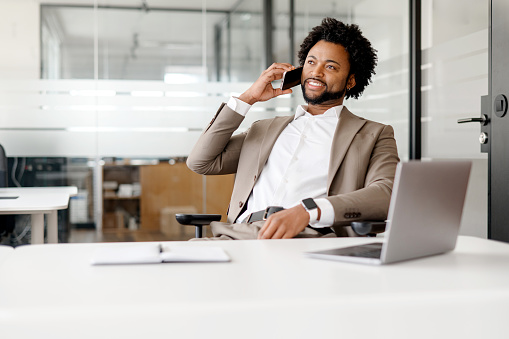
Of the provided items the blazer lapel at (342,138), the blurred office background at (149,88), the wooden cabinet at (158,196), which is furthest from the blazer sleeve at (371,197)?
the wooden cabinet at (158,196)

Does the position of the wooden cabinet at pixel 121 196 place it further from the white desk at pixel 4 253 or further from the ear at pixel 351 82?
the white desk at pixel 4 253

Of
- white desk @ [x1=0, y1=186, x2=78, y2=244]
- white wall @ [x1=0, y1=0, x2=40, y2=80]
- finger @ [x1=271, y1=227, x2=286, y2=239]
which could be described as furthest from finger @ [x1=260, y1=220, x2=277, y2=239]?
white wall @ [x1=0, y1=0, x2=40, y2=80]

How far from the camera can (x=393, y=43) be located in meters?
5.09

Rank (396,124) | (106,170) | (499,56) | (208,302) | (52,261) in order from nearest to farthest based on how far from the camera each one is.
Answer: (208,302)
(52,261)
(499,56)
(106,170)
(396,124)

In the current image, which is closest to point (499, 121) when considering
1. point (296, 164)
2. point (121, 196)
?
point (296, 164)

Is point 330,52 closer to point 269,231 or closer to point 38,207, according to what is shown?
point 269,231

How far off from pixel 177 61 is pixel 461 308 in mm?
4242

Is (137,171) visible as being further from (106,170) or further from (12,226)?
(12,226)

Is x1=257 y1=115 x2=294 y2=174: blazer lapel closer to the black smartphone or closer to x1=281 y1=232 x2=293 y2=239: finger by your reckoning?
the black smartphone

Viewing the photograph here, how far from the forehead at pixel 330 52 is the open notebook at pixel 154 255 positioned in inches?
56.7

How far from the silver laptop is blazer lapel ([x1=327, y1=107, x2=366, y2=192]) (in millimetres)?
849

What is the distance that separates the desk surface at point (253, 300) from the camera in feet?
2.78

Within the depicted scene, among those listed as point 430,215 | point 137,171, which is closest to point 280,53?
point 137,171

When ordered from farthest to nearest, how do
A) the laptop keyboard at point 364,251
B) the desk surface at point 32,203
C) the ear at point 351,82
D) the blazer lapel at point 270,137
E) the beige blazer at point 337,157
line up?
the desk surface at point 32,203 → the ear at point 351,82 → the blazer lapel at point 270,137 → the beige blazer at point 337,157 → the laptop keyboard at point 364,251
